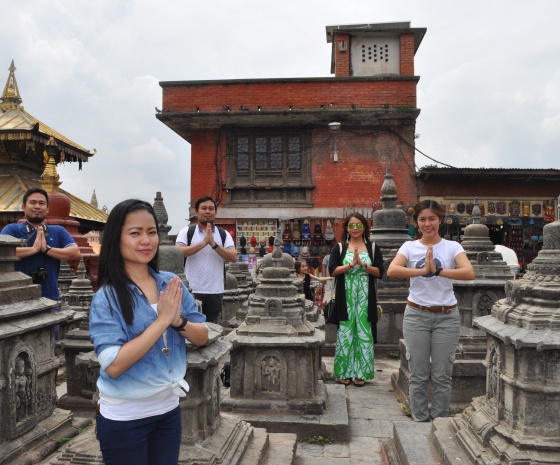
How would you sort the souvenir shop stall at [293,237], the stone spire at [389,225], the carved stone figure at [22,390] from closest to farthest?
the carved stone figure at [22,390] → the stone spire at [389,225] → the souvenir shop stall at [293,237]

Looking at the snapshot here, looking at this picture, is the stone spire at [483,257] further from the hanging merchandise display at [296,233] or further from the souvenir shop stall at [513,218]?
the hanging merchandise display at [296,233]

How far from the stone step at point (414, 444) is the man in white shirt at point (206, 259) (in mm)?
2176

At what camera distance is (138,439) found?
2150 millimetres

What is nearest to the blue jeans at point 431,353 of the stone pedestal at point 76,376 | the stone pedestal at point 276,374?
the stone pedestal at point 276,374

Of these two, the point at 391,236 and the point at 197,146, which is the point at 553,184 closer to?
the point at 391,236

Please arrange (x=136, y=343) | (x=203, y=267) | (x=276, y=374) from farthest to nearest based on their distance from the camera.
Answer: (x=203, y=267), (x=276, y=374), (x=136, y=343)

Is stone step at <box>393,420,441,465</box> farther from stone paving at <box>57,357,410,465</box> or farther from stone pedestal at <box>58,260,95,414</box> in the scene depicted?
stone pedestal at <box>58,260,95,414</box>

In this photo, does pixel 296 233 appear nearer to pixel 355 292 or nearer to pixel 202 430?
pixel 355 292

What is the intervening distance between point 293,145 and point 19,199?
8401mm

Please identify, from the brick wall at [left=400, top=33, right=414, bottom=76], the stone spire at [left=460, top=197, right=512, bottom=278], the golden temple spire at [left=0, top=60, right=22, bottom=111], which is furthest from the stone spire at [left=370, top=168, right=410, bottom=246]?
the golden temple spire at [left=0, top=60, right=22, bottom=111]

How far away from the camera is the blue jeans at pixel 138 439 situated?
2.12 meters

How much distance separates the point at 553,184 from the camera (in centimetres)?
1620

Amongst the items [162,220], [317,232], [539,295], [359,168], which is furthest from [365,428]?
[359,168]

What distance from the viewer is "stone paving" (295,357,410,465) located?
14.0 feet
